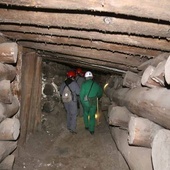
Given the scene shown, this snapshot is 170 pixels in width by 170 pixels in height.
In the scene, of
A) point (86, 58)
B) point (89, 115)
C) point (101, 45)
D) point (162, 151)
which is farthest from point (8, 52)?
point (89, 115)

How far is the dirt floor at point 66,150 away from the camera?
5939 mm

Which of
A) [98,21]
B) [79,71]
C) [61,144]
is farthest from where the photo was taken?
[79,71]

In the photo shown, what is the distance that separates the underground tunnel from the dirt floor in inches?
1.0

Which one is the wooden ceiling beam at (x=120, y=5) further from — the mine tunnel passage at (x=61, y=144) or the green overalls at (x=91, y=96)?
the green overalls at (x=91, y=96)

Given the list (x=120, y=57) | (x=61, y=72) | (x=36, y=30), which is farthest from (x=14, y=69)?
(x=61, y=72)

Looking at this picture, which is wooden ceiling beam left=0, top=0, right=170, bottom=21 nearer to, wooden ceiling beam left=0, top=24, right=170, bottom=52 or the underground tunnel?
the underground tunnel

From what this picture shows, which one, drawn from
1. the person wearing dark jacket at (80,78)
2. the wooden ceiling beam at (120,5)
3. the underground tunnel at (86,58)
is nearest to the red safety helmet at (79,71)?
the person wearing dark jacket at (80,78)

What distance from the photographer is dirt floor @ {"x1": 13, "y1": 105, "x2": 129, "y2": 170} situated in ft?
19.5

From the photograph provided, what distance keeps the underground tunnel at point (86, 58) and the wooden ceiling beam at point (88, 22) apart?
1 cm

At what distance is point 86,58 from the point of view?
5477 millimetres

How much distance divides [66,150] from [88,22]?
15.5ft

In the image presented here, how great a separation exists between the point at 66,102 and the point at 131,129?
5.05m

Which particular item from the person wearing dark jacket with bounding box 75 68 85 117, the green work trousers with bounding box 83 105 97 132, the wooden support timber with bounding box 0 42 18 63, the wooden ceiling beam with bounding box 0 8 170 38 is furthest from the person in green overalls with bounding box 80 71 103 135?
the wooden ceiling beam with bounding box 0 8 170 38

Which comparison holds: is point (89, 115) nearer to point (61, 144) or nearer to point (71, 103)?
point (71, 103)
